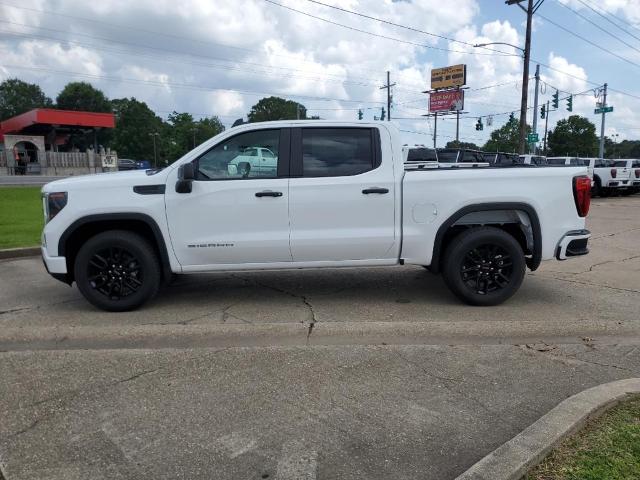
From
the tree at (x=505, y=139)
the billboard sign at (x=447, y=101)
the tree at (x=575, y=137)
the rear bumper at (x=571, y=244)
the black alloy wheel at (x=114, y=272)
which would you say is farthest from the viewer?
the tree at (x=575, y=137)

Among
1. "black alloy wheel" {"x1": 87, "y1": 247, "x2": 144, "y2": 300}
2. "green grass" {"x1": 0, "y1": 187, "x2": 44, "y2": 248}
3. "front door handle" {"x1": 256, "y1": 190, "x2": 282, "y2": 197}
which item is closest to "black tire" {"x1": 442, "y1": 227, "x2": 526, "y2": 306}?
"front door handle" {"x1": 256, "y1": 190, "x2": 282, "y2": 197}

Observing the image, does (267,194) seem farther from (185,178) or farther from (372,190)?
Answer: (372,190)

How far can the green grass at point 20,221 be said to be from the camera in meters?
9.64

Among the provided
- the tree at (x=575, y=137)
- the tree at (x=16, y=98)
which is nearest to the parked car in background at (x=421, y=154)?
the tree at (x=575, y=137)

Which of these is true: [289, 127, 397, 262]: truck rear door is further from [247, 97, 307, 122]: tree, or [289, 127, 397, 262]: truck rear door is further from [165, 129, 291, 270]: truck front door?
[247, 97, 307, 122]: tree

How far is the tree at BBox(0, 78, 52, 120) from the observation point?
370 ft

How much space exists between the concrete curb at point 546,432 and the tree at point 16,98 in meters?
130

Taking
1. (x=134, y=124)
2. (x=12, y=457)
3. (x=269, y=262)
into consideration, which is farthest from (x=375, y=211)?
(x=134, y=124)

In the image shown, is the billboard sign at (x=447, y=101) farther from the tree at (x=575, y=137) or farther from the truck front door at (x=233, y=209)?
the truck front door at (x=233, y=209)

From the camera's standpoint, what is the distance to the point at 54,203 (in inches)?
212

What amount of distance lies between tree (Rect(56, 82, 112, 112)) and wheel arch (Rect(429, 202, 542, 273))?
11177 cm

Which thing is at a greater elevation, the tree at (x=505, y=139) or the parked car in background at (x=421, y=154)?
the tree at (x=505, y=139)

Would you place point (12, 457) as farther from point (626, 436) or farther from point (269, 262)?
point (626, 436)

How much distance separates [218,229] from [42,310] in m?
2.23
